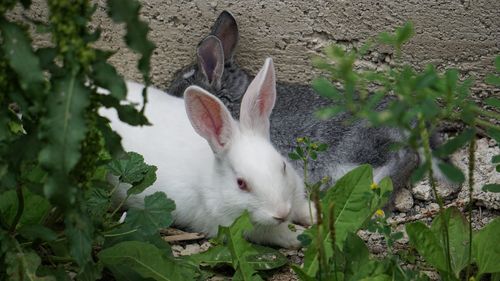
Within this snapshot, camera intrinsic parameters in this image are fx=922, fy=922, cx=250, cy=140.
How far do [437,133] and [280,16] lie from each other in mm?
981

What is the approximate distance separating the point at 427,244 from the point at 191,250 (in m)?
1.10

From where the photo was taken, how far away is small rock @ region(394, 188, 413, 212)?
432 cm

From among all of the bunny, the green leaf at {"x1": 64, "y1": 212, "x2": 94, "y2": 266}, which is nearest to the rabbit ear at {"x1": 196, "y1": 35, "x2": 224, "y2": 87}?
the bunny

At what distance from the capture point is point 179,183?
3951 mm

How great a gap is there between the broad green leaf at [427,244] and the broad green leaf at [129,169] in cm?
99

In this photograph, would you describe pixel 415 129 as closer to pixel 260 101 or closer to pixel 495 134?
pixel 495 134

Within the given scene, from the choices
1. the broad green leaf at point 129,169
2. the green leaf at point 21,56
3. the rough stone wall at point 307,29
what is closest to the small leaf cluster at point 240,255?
the broad green leaf at point 129,169

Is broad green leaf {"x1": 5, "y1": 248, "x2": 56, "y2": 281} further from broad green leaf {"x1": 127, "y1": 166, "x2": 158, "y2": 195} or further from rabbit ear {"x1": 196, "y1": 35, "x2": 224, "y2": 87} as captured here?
rabbit ear {"x1": 196, "y1": 35, "x2": 224, "y2": 87}

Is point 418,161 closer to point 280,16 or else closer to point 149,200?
point 280,16

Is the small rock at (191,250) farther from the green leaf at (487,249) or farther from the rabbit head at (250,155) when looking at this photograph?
the green leaf at (487,249)

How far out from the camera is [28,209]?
3.18 metres

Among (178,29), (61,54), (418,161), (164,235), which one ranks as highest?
(61,54)

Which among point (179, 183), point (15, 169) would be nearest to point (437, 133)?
point (179, 183)

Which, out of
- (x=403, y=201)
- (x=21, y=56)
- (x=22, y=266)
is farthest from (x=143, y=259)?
(x=403, y=201)
